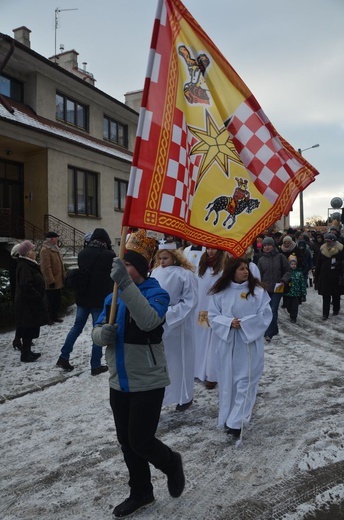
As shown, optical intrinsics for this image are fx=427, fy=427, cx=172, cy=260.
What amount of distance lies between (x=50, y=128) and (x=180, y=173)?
15350 millimetres

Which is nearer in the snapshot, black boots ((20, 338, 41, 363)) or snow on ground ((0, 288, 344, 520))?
snow on ground ((0, 288, 344, 520))

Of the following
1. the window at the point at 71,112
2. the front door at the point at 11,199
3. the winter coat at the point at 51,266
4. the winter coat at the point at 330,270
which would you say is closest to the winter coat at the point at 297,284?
the winter coat at the point at 330,270

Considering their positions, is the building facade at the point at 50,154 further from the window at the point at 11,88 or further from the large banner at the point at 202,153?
the large banner at the point at 202,153

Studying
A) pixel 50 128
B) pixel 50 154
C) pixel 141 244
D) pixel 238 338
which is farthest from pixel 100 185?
pixel 141 244

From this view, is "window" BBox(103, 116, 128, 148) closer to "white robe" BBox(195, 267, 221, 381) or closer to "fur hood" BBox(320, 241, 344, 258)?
"fur hood" BBox(320, 241, 344, 258)

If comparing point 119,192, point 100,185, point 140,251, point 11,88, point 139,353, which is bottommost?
point 139,353

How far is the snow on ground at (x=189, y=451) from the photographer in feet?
10.3

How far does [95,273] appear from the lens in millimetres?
6465

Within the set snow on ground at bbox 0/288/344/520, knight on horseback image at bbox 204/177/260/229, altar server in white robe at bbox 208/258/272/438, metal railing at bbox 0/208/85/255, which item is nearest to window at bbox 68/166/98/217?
metal railing at bbox 0/208/85/255

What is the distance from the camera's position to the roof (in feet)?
49.3

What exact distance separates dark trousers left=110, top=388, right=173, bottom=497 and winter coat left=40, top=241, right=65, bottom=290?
6.52 meters

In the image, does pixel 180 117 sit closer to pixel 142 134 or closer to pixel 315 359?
pixel 142 134

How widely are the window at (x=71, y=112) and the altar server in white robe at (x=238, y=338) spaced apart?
16.7m

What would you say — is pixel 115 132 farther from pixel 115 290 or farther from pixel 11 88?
pixel 115 290
